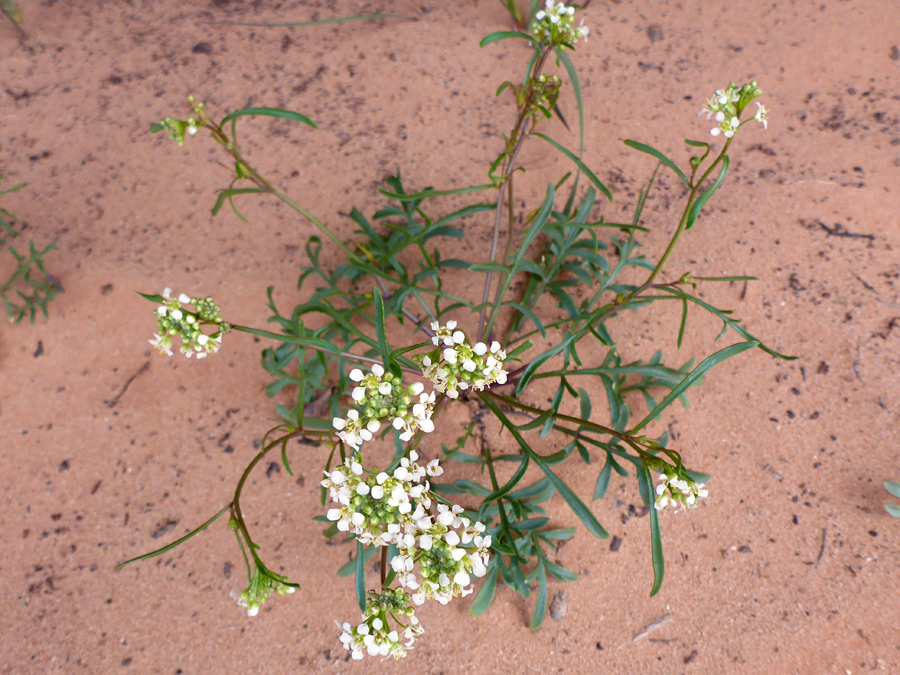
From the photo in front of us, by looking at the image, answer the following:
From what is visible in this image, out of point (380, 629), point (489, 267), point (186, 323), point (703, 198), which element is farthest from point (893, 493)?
point (186, 323)

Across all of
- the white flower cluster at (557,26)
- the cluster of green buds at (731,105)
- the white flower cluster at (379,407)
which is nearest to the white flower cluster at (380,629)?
the white flower cluster at (379,407)

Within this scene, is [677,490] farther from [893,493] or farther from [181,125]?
[181,125]

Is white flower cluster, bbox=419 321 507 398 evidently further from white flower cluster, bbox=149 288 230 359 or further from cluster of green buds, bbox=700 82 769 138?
cluster of green buds, bbox=700 82 769 138

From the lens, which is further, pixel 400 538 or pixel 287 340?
pixel 287 340

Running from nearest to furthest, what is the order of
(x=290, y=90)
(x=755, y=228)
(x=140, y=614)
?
(x=140, y=614) < (x=755, y=228) < (x=290, y=90)

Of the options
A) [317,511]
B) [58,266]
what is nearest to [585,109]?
[317,511]

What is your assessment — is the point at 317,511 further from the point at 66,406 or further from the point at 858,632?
the point at 858,632
